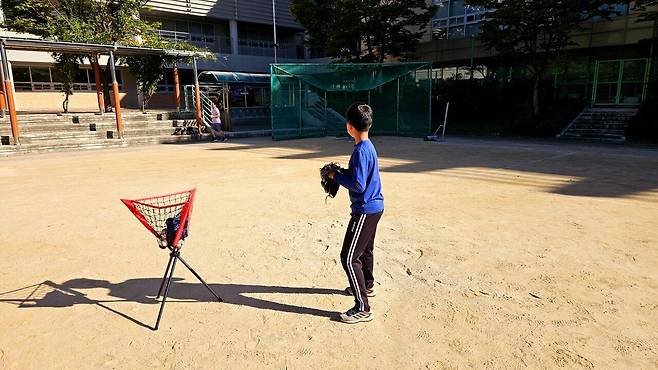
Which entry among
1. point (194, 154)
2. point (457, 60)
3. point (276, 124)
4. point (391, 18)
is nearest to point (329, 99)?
point (276, 124)

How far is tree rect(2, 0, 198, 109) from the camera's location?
686 inches

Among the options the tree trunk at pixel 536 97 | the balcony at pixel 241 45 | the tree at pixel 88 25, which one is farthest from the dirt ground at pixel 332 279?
the balcony at pixel 241 45

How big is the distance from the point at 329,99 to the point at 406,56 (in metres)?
6.86

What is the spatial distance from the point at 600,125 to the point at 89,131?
69.3 feet

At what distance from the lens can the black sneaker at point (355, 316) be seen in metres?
3.12

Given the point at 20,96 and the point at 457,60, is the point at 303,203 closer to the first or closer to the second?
the point at 457,60

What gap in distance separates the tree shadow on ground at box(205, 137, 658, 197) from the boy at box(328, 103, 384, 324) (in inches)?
216

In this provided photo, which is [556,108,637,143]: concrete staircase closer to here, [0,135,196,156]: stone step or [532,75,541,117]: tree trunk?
[532,75,541,117]: tree trunk

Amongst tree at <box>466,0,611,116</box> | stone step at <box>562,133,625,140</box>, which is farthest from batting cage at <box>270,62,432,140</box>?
stone step at <box>562,133,625,140</box>

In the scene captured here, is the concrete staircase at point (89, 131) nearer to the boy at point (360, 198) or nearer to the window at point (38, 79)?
the window at point (38, 79)

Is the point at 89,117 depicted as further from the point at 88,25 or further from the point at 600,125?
the point at 600,125

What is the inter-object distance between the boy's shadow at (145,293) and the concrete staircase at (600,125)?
1711 cm

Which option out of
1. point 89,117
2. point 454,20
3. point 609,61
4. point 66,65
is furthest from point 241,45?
point 609,61

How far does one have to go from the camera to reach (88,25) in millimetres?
17984
